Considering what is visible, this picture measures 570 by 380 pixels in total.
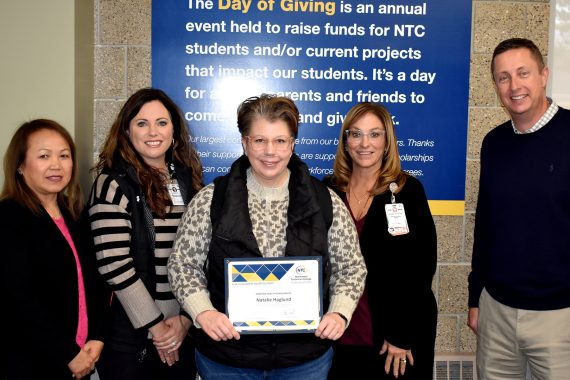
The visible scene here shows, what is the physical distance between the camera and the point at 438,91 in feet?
9.96

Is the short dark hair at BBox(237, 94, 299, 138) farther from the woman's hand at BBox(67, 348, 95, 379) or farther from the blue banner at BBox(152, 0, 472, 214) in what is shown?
the blue banner at BBox(152, 0, 472, 214)

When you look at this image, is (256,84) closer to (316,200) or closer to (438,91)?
(438,91)

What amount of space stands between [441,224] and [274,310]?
1729 millimetres

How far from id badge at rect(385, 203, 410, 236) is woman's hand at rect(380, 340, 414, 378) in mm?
484

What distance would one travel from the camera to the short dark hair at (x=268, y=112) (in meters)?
1.79

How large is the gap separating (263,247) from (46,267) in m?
0.83

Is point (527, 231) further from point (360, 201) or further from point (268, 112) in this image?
point (268, 112)

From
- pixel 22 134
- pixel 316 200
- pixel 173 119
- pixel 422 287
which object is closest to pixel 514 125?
pixel 422 287

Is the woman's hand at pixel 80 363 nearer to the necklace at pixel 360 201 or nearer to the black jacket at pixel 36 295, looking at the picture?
the black jacket at pixel 36 295

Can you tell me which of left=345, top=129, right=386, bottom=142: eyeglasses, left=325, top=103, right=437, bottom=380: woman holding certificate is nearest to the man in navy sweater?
left=325, top=103, right=437, bottom=380: woman holding certificate

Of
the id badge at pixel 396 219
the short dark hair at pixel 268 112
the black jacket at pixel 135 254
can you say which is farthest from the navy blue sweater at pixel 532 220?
the black jacket at pixel 135 254

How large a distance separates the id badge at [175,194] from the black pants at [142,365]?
58cm

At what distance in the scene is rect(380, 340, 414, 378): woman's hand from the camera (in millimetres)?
2201

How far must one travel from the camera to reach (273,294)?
172 cm
